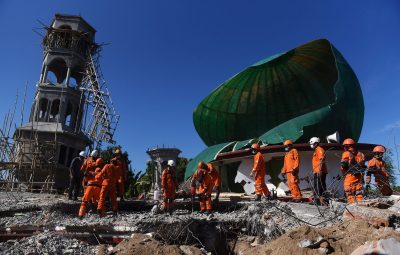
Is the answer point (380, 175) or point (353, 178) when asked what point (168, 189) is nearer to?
point (353, 178)

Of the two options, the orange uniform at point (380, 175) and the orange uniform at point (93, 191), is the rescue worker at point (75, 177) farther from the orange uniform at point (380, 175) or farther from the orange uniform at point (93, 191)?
the orange uniform at point (380, 175)

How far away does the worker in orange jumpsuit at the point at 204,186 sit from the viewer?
8602 millimetres

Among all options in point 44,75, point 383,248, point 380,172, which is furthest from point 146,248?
point 44,75

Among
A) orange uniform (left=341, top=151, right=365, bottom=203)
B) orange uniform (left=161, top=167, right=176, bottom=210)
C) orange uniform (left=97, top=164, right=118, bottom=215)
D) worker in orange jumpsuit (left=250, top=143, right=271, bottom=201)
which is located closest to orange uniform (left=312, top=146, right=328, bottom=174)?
orange uniform (left=341, top=151, right=365, bottom=203)

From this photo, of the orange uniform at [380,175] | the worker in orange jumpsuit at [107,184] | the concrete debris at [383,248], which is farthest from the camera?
the worker in orange jumpsuit at [107,184]

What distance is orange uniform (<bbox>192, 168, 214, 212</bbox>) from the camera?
8.62 m

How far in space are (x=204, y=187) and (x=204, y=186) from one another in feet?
0.11

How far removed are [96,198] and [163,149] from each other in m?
19.5

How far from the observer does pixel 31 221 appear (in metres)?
7.13

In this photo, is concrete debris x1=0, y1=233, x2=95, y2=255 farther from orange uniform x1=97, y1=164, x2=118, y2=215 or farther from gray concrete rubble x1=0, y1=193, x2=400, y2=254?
orange uniform x1=97, y1=164, x2=118, y2=215

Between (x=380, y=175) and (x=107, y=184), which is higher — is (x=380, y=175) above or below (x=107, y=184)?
above

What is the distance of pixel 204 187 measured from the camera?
893 cm

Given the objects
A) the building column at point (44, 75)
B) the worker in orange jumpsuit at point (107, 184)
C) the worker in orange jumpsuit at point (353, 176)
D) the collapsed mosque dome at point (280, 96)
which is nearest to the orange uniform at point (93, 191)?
the worker in orange jumpsuit at point (107, 184)

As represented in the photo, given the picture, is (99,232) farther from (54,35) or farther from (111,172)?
(54,35)
